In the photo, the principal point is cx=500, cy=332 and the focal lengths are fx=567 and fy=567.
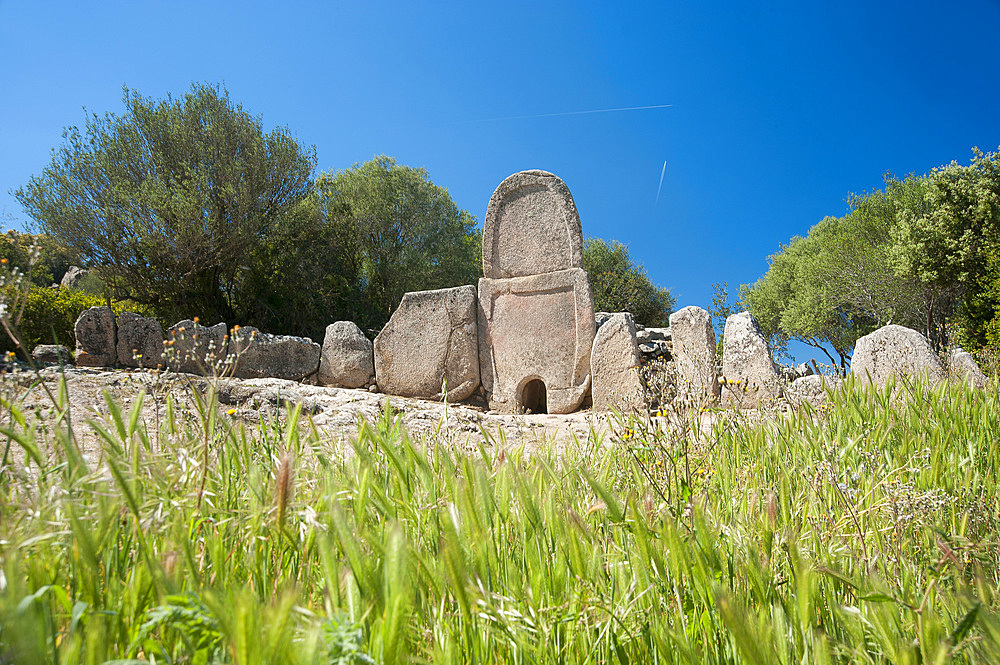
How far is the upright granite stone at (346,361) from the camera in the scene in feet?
33.0

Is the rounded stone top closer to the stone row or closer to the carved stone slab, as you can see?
the stone row

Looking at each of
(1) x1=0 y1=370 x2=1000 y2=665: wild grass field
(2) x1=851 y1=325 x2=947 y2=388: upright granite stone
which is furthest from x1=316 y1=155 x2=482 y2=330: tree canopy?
(1) x1=0 y1=370 x2=1000 y2=665: wild grass field

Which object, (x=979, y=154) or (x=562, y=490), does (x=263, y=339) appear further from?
(x=979, y=154)

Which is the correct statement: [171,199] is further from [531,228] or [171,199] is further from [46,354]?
[531,228]

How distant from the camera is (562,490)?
1630 millimetres

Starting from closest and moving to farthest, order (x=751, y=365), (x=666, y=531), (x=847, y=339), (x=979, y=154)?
(x=666, y=531) < (x=751, y=365) < (x=979, y=154) < (x=847, y=339)

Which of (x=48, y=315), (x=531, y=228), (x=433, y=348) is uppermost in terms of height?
(x=531, y=228)

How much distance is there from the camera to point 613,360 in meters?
8.38

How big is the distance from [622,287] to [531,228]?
17.8 m

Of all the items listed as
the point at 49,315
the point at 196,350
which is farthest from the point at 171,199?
the point at 196,350

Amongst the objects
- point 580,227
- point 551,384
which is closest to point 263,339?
point 551,384

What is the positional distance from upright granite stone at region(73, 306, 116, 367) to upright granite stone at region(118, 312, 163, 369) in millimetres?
151

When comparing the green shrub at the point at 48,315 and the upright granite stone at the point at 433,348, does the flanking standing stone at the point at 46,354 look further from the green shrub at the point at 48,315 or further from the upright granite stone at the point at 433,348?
the upright granite stone at the point at 433,348

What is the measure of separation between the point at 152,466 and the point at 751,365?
24.8 ft
